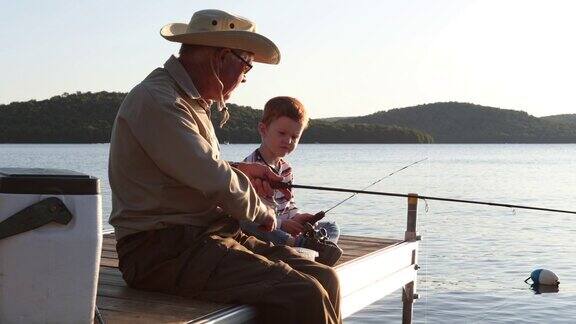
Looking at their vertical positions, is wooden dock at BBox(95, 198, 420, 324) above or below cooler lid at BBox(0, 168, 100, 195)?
below

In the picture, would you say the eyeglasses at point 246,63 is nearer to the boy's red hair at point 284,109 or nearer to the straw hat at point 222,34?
the straw hat at point 222,34

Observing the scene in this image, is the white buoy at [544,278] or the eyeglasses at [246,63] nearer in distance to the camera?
the eyeglasses at [246,63]

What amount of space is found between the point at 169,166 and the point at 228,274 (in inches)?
23.4

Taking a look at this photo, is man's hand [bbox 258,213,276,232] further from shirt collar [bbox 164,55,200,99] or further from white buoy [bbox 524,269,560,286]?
white buoy [bbox 524,269,560,286]

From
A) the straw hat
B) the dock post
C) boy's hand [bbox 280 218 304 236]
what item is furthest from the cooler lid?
the dock post

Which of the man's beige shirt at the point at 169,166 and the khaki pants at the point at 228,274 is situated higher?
the man's beige shirt at the point at 169,166

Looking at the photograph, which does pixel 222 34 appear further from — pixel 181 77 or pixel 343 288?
pixel 343 288

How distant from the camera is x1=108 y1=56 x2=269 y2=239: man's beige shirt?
3676 mm

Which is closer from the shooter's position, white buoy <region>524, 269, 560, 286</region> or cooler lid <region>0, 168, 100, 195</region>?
cooler lid <region>0, 168, 100, 195</region>

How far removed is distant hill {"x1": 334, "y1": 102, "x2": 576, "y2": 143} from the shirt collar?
251 ft

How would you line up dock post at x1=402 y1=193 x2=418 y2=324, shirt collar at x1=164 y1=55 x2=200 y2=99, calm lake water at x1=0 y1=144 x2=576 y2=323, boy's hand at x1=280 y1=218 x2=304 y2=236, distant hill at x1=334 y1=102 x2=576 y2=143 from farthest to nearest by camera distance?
distant hill at x1=334 y1=102 x2=576 y2=143 → calm lake water at x1=0 y1=144 x2=576 y2=323 → dock post at x1=402 y1=193 x2=418 y2=324 → boy's hand at x1=280 y1=218 x2=304 y2=236 → shirt collar at x1=164 y1=55 x2=200 y2=99

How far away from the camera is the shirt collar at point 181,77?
3904 mm

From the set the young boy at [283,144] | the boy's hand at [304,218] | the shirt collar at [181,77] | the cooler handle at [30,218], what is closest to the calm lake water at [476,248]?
the young boy at [283,144]

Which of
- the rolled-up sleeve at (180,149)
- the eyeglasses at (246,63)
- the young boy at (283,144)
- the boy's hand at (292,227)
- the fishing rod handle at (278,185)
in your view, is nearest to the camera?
the rolled-up sleeve at (180,149)
